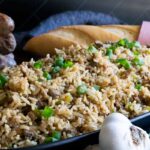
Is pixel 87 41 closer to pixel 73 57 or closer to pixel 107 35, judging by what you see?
pixel 107 35

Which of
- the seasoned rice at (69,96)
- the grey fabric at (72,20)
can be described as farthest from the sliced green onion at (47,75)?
the grey fabric at (72,20)

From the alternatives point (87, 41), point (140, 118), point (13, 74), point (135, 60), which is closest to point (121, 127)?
point (140, 118)

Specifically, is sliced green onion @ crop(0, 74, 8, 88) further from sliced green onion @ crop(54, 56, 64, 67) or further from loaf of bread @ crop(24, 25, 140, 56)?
loaf of bread @ crop(24, 25, 140, 56)

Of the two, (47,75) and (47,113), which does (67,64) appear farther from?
(47,113)

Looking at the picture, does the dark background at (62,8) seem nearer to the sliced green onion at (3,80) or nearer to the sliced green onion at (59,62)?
the sliced green onion at (59,62)

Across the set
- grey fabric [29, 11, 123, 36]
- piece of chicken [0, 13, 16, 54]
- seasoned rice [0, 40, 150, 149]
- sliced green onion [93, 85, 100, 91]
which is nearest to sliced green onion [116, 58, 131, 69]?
seasoned rice [0, 40, 150, 149]
